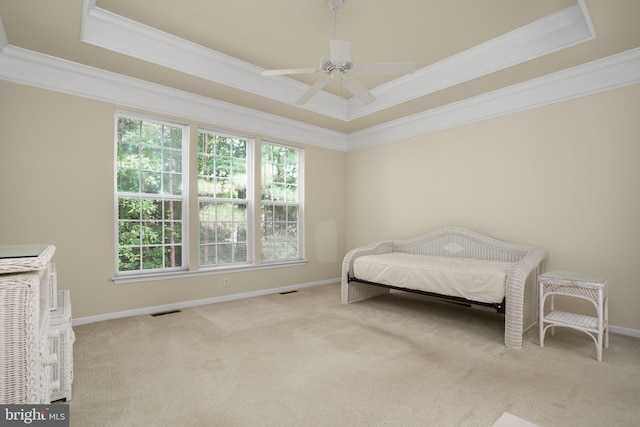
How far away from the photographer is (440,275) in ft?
11.3

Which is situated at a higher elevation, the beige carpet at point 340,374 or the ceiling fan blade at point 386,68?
the ceiling fan blade at point 386,68

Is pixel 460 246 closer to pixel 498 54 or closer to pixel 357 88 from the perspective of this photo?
pixel 498 54

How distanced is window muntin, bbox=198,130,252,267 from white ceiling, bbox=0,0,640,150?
708 mm

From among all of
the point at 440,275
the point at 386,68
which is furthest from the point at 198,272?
the point at 386,68

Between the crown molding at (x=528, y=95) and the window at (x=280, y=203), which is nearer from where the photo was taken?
the crown molding at (x=528, y=95)

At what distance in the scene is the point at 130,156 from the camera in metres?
3.86

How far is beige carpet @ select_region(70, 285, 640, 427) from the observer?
1870mm

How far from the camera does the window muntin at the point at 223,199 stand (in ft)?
14.5

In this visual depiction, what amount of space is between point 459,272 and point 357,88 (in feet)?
6.75

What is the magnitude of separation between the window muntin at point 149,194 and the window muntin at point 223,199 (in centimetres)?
29

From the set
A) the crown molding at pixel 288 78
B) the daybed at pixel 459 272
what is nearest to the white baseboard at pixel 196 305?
the daybed at pixel 459 272

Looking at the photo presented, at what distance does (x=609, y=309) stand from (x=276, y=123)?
4604 mm

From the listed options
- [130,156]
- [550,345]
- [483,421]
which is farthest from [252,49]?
[550,345]

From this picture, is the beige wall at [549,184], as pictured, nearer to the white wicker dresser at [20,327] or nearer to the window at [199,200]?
the window at [199,200]
